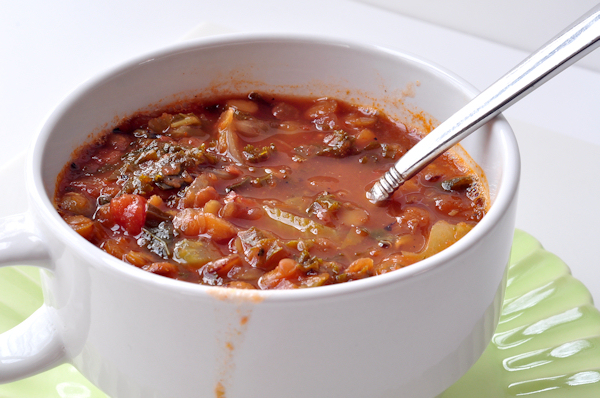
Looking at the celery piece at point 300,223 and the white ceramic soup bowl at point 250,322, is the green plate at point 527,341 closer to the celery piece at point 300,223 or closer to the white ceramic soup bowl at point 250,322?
the white ceramic soup bowl at point 250,322

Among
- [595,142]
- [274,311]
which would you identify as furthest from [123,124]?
[595,142]

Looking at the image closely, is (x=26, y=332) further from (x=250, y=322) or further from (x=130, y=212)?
(x=250, y=322)

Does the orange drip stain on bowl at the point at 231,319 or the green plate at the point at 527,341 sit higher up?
the orange drip stain on bowl at the point at 231,319

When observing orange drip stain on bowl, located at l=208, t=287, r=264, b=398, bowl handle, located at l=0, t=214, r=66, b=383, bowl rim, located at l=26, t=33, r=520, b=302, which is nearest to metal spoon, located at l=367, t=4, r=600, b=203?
bowl rim, located at l=26, t=33, r=520, b=302

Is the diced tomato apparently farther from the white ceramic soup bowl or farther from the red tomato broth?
the white ceramic soup bowl

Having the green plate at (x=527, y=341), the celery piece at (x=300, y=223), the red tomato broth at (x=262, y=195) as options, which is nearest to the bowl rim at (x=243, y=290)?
the red tomato broth at (x=262, y=195)

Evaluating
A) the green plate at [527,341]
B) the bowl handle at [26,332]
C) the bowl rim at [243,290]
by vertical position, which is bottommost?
the green plate at [527,341]

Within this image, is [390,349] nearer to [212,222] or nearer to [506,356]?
[212,222]
